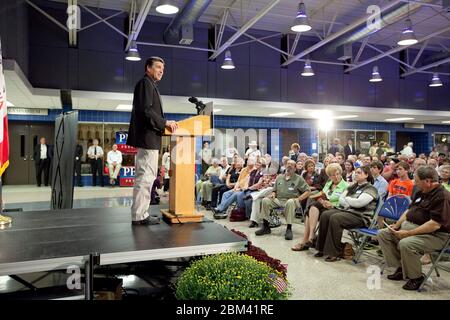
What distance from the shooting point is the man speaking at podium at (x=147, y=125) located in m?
2.96

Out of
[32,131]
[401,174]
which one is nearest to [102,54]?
[32,131]

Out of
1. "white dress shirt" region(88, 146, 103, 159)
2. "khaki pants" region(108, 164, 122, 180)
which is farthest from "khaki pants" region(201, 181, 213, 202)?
"white dress shirt" region(88, 146, 103, 159)

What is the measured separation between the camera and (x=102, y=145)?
12.7m

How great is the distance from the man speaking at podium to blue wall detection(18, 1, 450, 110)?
775cm

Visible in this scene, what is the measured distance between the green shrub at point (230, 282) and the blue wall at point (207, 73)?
29.5ft

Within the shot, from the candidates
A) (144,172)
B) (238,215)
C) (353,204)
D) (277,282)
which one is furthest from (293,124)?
(277,282)

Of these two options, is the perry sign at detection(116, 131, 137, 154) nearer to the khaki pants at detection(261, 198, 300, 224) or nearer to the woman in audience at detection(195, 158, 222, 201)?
the woman in audience at detection(195, 158, 222, 201)

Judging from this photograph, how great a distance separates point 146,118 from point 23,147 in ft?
37.5

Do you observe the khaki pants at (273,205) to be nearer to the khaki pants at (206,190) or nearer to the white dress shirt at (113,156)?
the khaki pants at (206,190)

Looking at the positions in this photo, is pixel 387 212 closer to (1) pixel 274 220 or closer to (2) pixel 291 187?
(2) pixel 291 187

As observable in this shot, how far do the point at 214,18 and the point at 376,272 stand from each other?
29.8 ft

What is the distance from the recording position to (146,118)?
A: 2.96 meters

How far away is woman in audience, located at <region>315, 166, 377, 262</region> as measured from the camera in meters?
4.07
